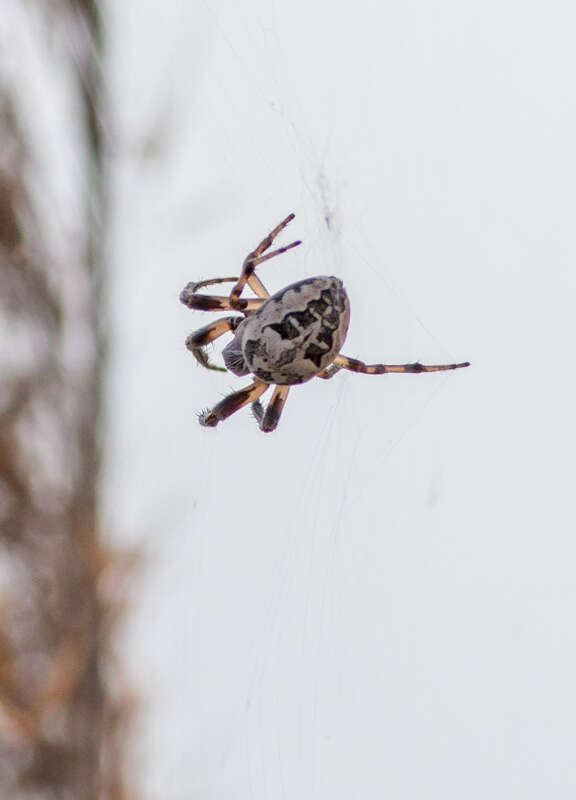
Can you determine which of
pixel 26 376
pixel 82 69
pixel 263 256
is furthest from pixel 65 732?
pixel 82 69

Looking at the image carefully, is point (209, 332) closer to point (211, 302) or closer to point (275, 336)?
point (211, 302)

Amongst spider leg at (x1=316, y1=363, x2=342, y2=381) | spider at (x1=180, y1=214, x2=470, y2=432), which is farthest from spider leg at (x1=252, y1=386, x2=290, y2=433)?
spider leg at (x1=316, y1=363, x2=342, y2=381)

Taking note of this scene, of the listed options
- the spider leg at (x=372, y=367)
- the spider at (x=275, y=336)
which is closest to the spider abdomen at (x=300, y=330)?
the spider at (x=275, y=336)

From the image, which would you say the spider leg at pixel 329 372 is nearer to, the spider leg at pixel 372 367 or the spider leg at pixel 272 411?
the spider leg at pixel 372 367

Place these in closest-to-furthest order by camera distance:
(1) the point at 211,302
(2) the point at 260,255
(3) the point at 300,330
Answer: (3) the point at 300,330 < (2) the point at 260,255 < (1) the point at 211,302

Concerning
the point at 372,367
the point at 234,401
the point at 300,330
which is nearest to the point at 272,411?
the point at 234,401

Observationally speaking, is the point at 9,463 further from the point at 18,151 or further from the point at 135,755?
the point at 135,755
